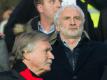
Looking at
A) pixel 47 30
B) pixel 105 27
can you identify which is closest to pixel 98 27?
pixel 105 27

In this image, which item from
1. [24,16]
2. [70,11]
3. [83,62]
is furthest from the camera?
[24,16]

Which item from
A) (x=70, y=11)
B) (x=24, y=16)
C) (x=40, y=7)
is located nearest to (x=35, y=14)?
(x=24, y=16)

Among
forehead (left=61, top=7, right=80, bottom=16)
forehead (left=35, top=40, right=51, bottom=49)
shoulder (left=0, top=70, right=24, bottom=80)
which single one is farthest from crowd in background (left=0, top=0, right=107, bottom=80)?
shoulder (left=0, top=70, right=24, bottom=80)

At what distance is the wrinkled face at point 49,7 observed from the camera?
8.24 meters

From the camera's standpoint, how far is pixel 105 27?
27.8 ft

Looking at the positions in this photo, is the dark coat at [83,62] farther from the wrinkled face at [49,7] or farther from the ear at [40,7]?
the ear at [40,7]

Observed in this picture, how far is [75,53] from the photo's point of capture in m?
7.76

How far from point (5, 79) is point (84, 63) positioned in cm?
144

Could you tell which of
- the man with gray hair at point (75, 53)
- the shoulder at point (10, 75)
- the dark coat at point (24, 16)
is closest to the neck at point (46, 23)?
the dark coat at point (24, 16)

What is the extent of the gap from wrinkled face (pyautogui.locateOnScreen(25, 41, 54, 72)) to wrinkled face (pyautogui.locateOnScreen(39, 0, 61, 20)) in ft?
4.73

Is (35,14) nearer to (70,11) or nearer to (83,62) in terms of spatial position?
(70,11)

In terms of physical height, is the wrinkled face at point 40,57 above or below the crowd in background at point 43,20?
above

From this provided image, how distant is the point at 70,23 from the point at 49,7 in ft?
1.77

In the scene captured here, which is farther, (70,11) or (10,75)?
(70,11)
